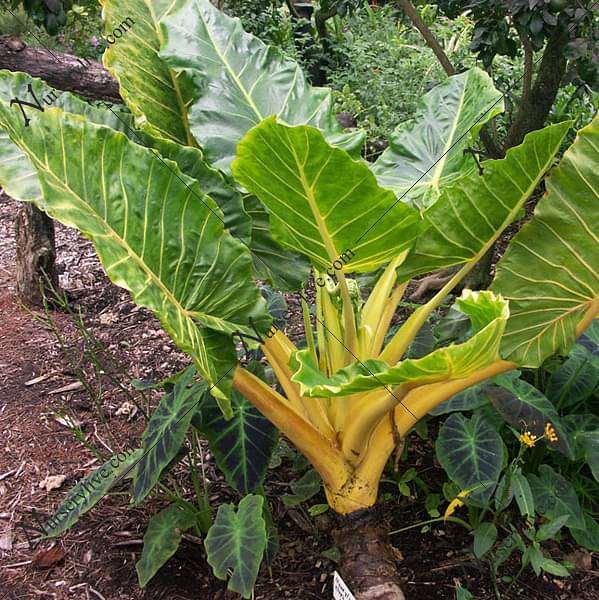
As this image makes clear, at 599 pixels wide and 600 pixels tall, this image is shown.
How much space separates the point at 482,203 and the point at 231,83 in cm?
→ 61

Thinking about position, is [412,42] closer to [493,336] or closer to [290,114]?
[290,114]

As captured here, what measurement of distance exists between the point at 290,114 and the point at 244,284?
1.75 feet

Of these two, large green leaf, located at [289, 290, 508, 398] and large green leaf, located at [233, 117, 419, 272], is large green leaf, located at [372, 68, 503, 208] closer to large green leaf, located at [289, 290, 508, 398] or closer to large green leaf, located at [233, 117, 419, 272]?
large green leaf, located at [233, 117, 419, 272]

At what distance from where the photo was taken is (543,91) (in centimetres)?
236

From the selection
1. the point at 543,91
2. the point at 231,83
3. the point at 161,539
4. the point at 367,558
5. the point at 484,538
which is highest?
the point at 543,91

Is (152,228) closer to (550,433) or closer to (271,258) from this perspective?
(271,258)

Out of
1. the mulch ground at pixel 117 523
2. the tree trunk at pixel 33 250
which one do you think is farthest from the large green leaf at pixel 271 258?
the tree trunk at pixel 33 250

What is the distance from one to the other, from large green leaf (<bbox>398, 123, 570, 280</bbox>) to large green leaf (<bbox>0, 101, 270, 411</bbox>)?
0.36m

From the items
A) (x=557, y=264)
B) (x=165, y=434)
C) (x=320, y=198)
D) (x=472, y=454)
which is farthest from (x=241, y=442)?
(x=557, y=264)

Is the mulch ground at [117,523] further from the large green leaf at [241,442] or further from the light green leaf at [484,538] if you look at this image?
the large green leaf at [241,442]

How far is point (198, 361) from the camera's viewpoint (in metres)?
1.05

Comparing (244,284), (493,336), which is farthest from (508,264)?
(244,284)

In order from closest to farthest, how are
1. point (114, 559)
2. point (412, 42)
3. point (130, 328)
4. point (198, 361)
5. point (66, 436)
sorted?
point (198, 361) → point (114, 559) → point (66, 436) → point (130, 328) → point (412, 42)

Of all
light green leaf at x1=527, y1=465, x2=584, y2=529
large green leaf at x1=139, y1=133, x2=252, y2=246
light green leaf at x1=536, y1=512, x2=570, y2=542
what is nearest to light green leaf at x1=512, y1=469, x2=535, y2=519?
light green leaf at x1=536, y1=512, x2=570, y2=542
